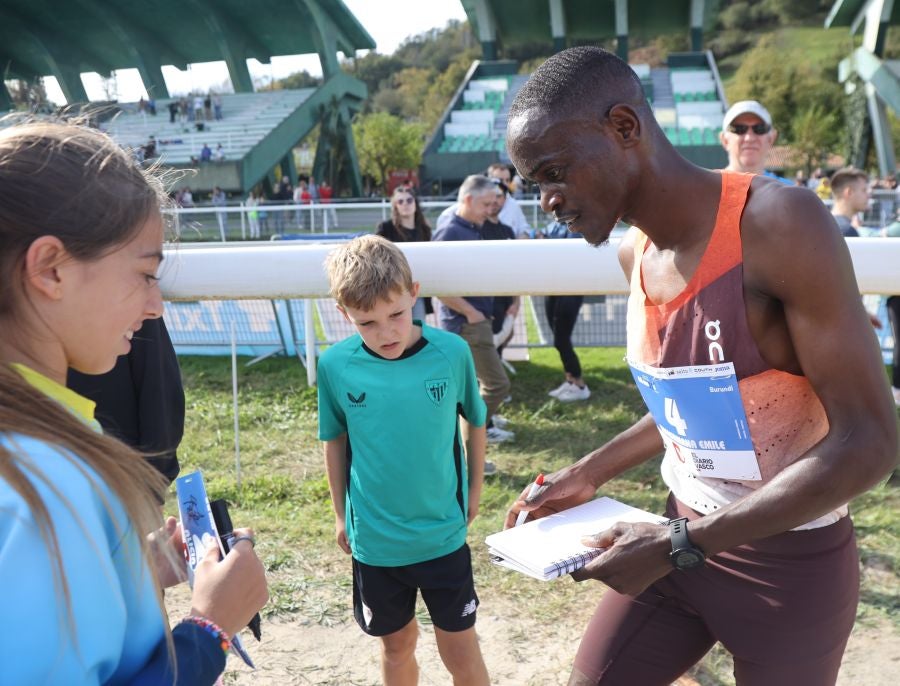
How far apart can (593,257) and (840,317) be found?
78 cm

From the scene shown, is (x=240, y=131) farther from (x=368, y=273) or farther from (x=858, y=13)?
(x=368, y=273)

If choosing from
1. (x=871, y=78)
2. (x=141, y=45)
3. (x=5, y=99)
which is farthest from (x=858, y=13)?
(x=5, y=99)

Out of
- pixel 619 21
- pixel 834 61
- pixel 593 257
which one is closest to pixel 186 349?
pixel 593 257

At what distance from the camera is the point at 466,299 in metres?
5.54

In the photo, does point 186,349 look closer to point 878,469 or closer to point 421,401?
point 421,401

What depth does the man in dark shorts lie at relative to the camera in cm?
143

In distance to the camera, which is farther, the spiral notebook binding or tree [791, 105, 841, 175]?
tree [791, 105, 841, 175]

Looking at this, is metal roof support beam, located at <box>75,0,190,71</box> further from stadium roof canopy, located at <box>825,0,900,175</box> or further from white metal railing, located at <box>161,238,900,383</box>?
white metal railing, located at <box>161,238,900,383</box>

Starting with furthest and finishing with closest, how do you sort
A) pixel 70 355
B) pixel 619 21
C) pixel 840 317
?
1. pixel 619 21
2. pixel 840 317
3. pixel 70 355

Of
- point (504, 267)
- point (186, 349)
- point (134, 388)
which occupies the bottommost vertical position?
point (186, 349)

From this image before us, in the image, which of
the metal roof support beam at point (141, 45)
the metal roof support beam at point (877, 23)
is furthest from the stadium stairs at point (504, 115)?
the metal roof support beam at point (141, 45)

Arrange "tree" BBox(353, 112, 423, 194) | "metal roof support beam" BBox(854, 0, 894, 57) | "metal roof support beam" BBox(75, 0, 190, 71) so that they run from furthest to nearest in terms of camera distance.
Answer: "tree" BBox(353, 112, 423, 194) < "metal roof support beam" BBox(75, 0, 190, 71) < "metal roof support beam" BBox(854, 0, 894, 57)

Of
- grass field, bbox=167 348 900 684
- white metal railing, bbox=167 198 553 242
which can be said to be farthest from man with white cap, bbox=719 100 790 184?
white metal railing, bbox=167 198 553 242

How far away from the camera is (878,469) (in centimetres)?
144
